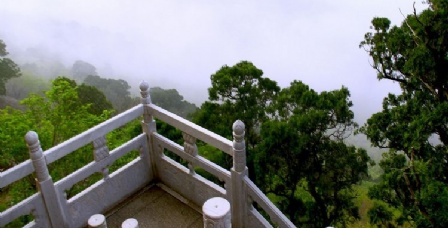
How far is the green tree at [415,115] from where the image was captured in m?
11.6

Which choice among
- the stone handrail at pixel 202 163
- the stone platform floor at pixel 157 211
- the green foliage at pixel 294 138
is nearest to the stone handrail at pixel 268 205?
the stone handrail at pixel 202 163

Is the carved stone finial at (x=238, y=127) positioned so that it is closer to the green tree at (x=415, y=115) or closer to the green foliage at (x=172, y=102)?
the green tree at (x=415, y=115)

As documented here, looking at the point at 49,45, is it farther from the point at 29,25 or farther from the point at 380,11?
the point at 380,11

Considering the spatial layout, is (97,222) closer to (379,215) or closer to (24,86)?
(379,215)

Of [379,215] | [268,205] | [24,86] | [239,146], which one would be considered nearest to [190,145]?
[239,146]

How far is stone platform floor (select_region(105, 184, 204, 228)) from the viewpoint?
732 cm

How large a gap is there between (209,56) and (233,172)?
10565 centimetres

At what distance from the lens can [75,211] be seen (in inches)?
271

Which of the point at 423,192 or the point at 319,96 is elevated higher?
the point at 319,96

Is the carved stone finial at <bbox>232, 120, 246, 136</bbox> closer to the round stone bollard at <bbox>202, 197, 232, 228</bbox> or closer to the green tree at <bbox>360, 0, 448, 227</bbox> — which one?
the round stone bollard at <bbox>202, 197, 232, 228</bbox>

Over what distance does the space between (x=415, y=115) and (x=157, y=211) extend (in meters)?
8.68

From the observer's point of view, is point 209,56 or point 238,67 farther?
point 209,56

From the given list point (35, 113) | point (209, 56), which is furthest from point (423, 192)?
point (209, 56)

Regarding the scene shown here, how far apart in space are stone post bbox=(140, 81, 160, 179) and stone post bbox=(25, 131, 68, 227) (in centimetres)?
175
